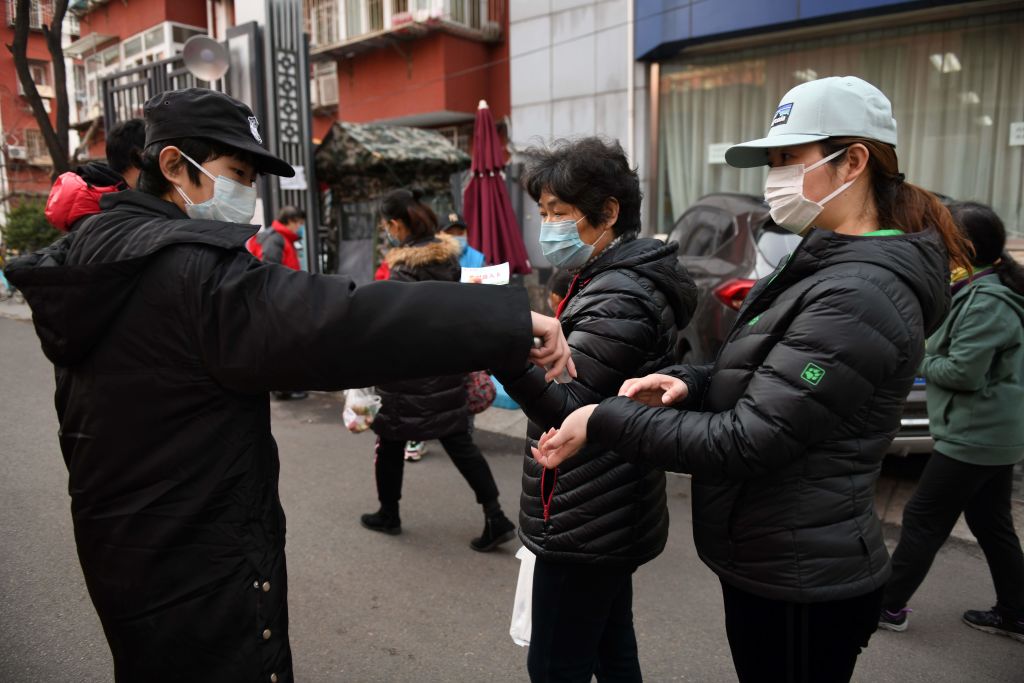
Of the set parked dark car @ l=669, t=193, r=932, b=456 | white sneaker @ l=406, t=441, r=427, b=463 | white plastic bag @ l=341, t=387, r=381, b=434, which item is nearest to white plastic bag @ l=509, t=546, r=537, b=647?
white plastic bag @ l=341, t=387, r=381, b=434

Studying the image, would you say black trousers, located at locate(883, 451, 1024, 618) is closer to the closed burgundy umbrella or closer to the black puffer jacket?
the black puffer jacket

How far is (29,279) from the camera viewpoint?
4.58 ft

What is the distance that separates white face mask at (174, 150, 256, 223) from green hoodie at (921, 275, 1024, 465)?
2.84 metres

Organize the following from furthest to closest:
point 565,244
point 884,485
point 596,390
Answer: point 884,485 → point 565,244 → point 596,390

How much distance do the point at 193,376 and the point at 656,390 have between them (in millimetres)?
1063

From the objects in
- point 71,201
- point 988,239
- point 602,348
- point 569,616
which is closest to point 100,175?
point 71,201

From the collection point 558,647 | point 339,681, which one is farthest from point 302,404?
point 558,647

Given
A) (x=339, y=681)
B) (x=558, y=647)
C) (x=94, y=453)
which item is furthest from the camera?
(x=339, y=681)

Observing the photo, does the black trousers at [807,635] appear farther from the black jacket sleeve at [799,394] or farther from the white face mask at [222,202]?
the white face mask at [222,202]

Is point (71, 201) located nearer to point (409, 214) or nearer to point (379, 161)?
point (409, 214)

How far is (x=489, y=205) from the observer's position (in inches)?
317

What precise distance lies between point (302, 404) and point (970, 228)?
6375 mm

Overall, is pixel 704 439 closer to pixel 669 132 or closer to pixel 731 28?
pixel 731 28

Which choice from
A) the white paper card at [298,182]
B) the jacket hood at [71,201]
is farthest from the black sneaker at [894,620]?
the white paper card at [298,182]
